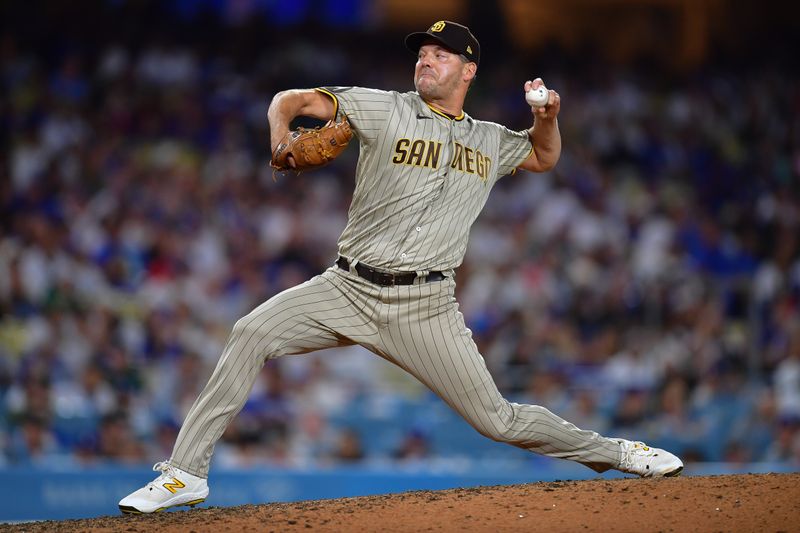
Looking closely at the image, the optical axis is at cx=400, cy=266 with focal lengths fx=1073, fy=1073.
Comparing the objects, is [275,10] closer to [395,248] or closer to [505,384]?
[505,384]

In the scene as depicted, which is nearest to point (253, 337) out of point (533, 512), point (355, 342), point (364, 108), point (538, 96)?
point (355, 342)

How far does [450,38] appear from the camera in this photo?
447 cm

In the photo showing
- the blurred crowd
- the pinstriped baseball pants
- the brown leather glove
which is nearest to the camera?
the brown leather glove

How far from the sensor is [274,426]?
902 centimetres

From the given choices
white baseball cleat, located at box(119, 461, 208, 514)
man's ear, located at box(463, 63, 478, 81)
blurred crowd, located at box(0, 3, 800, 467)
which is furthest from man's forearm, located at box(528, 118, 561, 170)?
blurred crowd, located at box(0, 3, 800, 467)

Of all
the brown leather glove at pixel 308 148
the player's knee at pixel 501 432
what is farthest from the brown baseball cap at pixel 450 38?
the player's knee at pixel 501 432

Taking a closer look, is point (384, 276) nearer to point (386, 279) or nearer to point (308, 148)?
point (386, 279)

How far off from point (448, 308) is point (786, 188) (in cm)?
925

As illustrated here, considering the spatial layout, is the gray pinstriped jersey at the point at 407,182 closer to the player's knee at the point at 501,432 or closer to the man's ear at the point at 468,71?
the man's ear at the point at 468,71

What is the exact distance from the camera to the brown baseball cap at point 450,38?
4461mm

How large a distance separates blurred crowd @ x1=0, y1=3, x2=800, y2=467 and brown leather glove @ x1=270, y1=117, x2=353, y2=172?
5078 mm

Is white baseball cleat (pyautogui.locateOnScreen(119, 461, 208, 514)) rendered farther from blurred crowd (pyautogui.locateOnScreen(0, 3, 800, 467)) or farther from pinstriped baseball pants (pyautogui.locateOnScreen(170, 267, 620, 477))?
blurred crowd (pyautogui.locateOnScreen(0, 3, 800, 467))

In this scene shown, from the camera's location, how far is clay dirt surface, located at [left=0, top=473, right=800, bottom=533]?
4.13m

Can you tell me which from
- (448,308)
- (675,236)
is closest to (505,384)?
(675,236)
